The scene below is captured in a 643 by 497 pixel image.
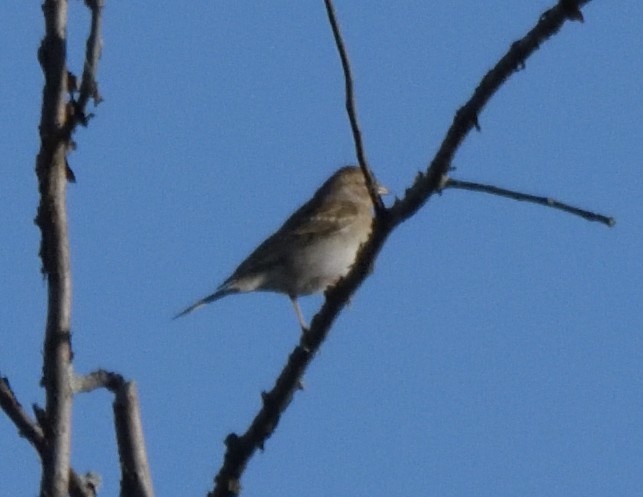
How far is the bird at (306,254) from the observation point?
1209 centimetres

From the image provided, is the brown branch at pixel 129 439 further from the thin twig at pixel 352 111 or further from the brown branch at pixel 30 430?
the thin twig at pixel 352 111

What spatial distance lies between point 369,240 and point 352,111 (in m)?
0.44

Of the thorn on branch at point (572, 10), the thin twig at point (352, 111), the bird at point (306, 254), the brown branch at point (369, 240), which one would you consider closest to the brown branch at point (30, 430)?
the brown branch at point (369, 240)

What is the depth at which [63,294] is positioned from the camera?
4398 millimetres

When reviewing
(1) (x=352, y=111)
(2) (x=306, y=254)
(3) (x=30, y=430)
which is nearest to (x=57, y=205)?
(3) (x=30, y=430)

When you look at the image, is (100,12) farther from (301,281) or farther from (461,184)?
(301,281)

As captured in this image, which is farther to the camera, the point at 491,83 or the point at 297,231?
the point at 297,231

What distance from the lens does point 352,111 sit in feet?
14.0

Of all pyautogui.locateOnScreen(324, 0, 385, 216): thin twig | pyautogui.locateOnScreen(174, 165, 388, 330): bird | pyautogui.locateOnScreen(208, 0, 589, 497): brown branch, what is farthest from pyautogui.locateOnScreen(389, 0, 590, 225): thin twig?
pyautogui.locateOnScreen(174, 165, 388, 330): bird

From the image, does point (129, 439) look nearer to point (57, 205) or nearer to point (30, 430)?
point (30, 430)

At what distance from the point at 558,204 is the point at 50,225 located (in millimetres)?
1356

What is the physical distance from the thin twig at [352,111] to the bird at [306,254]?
726 centimetres

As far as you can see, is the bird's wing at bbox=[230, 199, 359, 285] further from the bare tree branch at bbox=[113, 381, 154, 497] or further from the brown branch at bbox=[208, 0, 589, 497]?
the bare tree branch at bbox=[113, 381, 154, 497]

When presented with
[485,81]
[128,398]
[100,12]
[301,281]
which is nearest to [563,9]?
[485,81]
